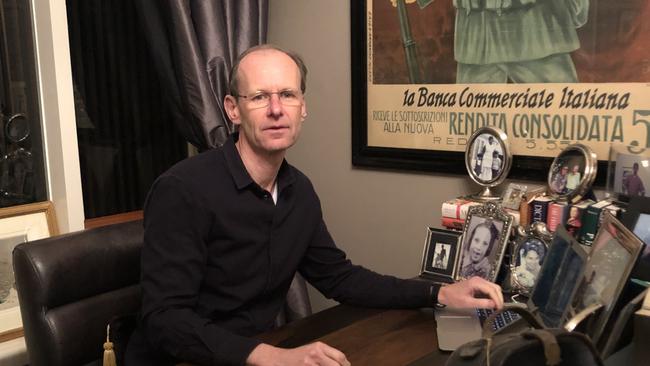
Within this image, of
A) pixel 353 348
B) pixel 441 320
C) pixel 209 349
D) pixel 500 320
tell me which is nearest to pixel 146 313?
pixel 209 349

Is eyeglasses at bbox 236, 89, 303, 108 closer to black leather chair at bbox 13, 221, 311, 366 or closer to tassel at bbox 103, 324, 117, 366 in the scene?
black leather chair at bbox 13, 221, 311, 366

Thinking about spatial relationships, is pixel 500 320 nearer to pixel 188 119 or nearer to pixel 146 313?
pixel 146 313

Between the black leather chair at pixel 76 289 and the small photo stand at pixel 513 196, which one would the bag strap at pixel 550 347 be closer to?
the small photo stand at pixel 513 196

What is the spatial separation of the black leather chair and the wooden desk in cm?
45

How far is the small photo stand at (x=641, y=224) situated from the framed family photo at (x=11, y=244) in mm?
1765

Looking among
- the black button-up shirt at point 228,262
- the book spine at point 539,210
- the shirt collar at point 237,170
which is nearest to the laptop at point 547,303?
the black button-up shirt at point 228,262

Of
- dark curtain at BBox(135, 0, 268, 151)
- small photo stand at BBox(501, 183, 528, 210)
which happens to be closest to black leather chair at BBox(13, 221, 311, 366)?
dark curtain at BBox(135, 0, 268, 151)

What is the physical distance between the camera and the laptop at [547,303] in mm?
1204

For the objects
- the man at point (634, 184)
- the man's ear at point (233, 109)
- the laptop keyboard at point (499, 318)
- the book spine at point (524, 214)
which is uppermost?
the man's ear at point (233, 109)

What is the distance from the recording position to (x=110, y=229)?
5.12 feet

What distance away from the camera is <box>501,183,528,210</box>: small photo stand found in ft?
5.27

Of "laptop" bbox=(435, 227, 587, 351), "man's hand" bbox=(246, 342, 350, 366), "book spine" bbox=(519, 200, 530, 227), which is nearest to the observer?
"man's hand" bbox=(246, 342, 350, 366)

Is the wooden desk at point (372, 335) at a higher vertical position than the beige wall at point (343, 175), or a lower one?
lower

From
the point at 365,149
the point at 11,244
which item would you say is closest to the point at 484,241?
the point at 365,149
